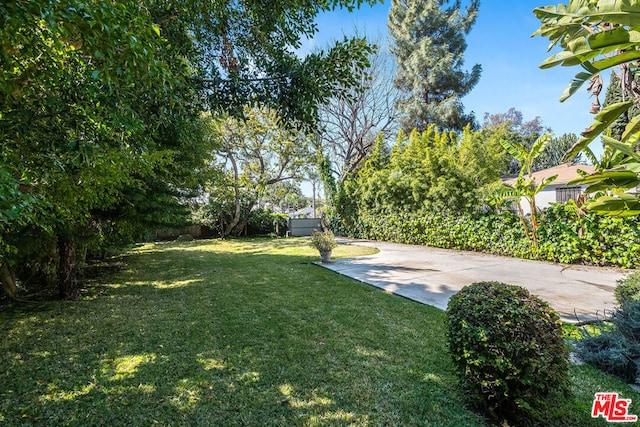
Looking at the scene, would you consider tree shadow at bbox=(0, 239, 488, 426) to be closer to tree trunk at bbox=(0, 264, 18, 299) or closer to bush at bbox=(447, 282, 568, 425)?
bush at bbox=(447, 282, 568, 425)

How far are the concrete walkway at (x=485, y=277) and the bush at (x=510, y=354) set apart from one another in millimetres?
2385

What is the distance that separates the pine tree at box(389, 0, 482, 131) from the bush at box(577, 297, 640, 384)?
60.1 ft

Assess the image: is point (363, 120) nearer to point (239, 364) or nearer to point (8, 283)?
point (8, 283)

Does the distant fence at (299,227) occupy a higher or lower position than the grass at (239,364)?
higher

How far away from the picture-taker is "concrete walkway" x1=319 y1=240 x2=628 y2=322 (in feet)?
14.5

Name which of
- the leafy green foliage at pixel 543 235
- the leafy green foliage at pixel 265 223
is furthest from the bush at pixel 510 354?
the leafy green foliage at pixel 265 223

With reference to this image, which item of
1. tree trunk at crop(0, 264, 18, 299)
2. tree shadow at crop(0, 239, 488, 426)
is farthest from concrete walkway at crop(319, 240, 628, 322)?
tree trunk at crop(0, 264, 18, 299)

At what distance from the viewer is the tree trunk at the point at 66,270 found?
5.50 metres

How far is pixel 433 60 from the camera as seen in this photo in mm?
18859

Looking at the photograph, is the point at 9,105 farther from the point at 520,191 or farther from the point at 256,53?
the point at 520,191

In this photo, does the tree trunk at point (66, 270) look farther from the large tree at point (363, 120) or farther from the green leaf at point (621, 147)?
the large tree at point (363, 120)

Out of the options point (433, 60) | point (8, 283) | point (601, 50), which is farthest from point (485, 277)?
point (433, 60)

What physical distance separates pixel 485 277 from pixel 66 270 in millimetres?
8314

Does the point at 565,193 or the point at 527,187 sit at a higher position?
the point at 565,193
